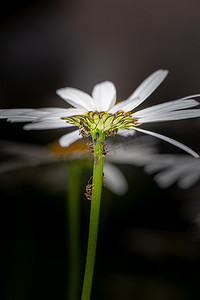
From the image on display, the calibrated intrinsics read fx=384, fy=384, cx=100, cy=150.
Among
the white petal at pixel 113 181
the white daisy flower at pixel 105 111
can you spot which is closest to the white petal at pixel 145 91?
the white daisy flower at pixel 105 111

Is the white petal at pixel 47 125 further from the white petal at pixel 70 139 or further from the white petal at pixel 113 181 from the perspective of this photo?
the white petal at pixel 113 181

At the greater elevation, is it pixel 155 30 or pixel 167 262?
pixel 155 30

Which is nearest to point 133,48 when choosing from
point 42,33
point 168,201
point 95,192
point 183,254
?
point 42,33

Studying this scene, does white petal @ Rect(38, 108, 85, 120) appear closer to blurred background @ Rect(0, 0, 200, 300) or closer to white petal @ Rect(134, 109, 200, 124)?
white petal @ Rect(134, 109, 200, 124)

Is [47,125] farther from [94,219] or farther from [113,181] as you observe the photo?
[113,181]

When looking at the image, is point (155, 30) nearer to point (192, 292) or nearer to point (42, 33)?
point (42, 33)

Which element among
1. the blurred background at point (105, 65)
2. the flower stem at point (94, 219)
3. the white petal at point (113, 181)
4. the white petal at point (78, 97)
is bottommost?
the flower stem at point (94, 219)
